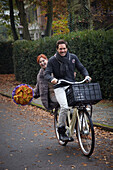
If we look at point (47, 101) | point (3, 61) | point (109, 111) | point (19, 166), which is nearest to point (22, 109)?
point (109, 111)

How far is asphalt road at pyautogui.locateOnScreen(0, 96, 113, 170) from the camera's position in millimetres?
4945

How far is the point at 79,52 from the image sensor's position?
13.2 m

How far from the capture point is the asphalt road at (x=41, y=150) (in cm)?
495

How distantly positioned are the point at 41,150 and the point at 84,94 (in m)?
1.57

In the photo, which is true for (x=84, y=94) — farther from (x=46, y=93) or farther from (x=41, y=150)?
(x=46, y=93)

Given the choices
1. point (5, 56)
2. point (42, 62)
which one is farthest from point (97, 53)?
point (5, 56)

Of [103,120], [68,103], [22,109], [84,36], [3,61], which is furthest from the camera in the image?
[3,61]

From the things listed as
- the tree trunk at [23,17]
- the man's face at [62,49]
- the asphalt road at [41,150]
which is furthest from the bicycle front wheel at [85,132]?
the tree trunk at [23,17]

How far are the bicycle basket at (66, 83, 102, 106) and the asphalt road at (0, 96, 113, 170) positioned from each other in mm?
988

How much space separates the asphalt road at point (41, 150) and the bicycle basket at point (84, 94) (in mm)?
988

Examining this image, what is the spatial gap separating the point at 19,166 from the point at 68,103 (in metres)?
1.42

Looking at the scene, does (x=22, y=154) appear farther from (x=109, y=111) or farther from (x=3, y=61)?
(x=3, y=61)

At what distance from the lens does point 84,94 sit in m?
5.12

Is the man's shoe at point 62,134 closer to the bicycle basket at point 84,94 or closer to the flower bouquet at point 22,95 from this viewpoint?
the bicycle basket at point 84,94
